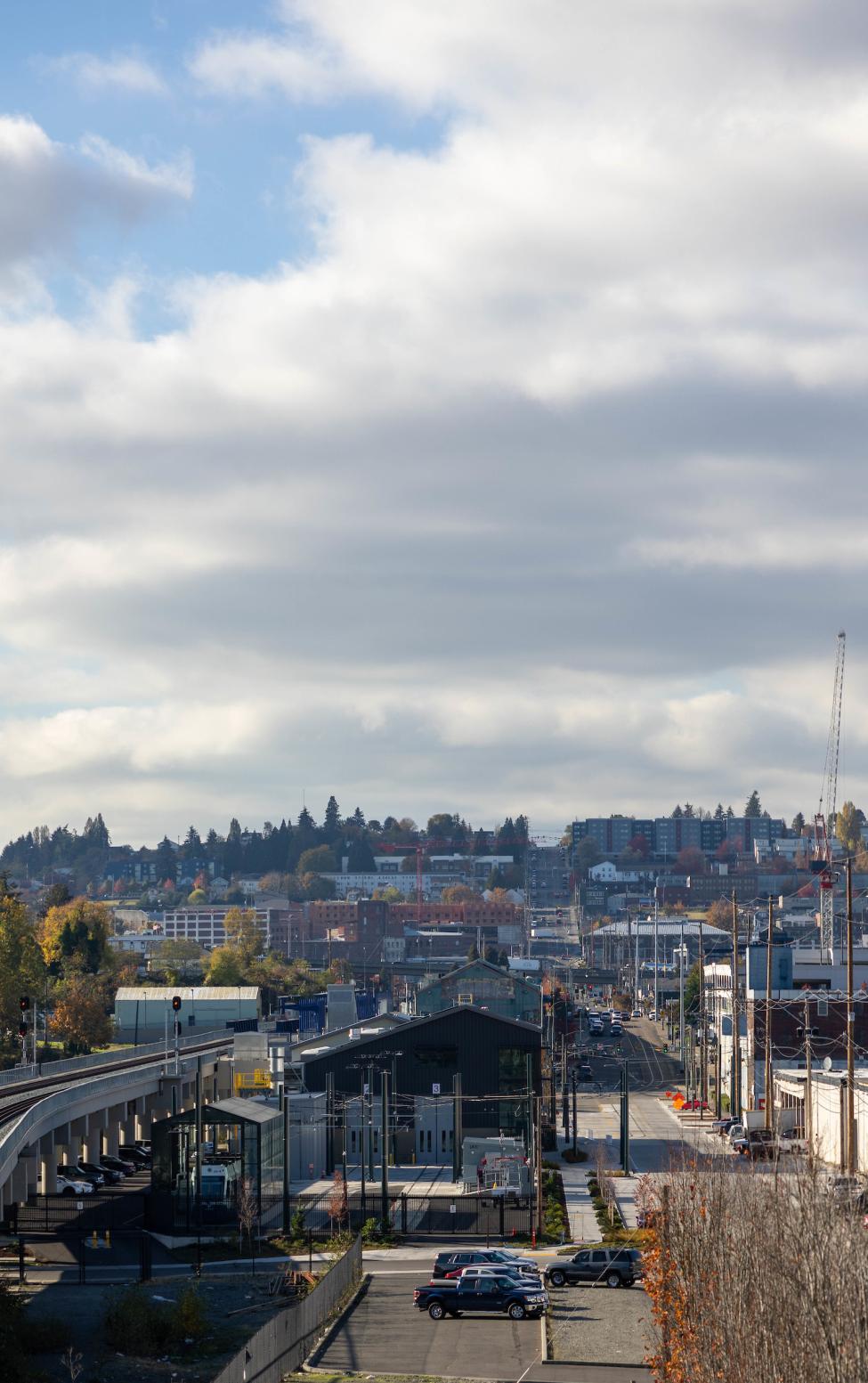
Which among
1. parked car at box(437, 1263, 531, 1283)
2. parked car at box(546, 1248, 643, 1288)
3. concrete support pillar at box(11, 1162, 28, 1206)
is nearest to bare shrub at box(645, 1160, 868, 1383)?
parked car at box(437, 1263, 531, 1283)

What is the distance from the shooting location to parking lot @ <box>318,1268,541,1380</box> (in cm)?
4603

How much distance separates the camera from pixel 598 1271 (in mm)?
57156

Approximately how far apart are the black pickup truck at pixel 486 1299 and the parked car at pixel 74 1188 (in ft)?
112

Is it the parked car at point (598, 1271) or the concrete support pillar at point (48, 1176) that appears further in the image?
the concrete support pillar at point (48, 1176)

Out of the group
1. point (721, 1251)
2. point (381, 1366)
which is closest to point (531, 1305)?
point (381, 1366)

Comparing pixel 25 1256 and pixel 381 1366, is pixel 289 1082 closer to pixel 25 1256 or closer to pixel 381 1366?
pixel 25 1256

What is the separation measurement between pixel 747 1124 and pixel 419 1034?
19.8 m

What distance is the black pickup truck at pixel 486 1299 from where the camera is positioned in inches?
2098

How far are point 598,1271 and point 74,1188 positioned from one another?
3497 cm

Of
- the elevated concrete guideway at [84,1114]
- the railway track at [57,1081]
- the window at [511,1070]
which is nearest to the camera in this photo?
the elevated concrete guideway at [84,1114]

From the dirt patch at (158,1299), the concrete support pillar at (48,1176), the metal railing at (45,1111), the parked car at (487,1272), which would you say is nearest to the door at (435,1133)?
the metal railing at (45,1111)

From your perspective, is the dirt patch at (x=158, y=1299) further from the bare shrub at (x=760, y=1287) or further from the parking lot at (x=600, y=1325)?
the bare shrub at (x=760, y=1287)

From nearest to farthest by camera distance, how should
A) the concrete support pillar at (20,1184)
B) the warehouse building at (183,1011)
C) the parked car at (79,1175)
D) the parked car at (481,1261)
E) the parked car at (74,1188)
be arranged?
the parked car at (481,1261)
the concrete support pillar at (20,1184)
the parked car at (74,1188)
the parked car at (79,1175)
the warehouse building at (183,1011)

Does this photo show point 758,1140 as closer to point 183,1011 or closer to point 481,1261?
point 481,1261
